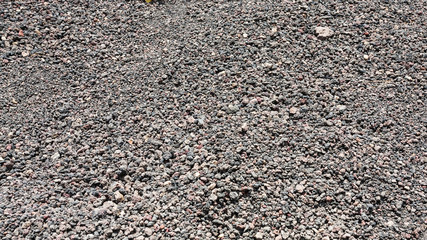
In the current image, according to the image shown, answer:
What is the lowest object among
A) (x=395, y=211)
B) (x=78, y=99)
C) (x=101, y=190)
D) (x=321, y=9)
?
(x=395, y=211)

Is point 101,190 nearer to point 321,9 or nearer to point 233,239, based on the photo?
point 233,239

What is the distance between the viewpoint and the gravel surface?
107 inches

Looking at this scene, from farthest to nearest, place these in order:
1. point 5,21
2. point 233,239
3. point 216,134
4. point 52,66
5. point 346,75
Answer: point 5,21 < point 52,66 < point 346,75 < point 216,134 < point 233,239

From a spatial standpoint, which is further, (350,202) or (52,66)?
(52,66)

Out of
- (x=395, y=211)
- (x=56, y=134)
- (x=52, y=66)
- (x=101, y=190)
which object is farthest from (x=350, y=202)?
(x=52, y=66)

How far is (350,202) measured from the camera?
275cm

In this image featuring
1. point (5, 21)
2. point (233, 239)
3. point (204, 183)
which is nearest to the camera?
point (233, 239)

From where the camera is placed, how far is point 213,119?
3.19 meters

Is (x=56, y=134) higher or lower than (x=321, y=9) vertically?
lower

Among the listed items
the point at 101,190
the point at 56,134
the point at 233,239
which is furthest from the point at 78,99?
the point at 233,239

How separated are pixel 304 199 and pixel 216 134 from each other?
744mm

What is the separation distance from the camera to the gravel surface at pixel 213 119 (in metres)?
2.72

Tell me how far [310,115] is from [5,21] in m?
2.82

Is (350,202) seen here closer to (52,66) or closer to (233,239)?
(233,239)
